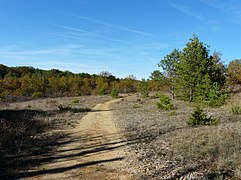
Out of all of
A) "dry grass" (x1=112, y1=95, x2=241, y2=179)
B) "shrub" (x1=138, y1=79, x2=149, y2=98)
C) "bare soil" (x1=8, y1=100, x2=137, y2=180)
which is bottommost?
"bare soil" (x1=8, y1=100, x2=137, y2=180)

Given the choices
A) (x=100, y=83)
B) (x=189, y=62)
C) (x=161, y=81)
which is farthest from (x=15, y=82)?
(x=189, y=62)

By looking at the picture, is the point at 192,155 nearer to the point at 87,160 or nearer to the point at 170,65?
the point at 87,160

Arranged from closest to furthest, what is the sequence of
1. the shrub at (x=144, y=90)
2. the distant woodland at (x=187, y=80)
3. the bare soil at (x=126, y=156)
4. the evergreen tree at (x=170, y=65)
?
the bare soil at (x=126, y=156)
the distant woodland at (x=187, y=80)
the evergreen tree at (x=170, y=65)
the shrub at (x=144, y=90)

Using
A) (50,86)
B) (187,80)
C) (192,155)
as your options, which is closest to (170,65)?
(187,80)

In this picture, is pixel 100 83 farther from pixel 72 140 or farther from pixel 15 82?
pixel 72 140

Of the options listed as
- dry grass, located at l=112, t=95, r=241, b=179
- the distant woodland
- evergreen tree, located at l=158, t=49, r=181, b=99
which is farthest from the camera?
evergreen tree, located at l=158, t=49, r=181, b=99

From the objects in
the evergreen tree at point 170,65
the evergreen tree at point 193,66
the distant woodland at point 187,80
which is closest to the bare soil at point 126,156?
the distant woodland at point 187,80

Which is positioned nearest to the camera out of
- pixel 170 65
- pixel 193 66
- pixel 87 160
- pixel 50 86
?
pixel 87 160

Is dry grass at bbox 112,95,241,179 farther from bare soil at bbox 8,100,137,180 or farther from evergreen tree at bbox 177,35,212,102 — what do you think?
evergreen tree at bbox 177,35,212,102

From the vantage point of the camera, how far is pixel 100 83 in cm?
8862

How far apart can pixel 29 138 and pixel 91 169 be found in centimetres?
564

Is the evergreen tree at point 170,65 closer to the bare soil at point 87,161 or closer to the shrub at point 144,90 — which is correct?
the shrub at point 144,90

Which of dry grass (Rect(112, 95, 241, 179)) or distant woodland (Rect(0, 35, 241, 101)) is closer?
A: dry grass (Rect(112, 95, 241, 179))

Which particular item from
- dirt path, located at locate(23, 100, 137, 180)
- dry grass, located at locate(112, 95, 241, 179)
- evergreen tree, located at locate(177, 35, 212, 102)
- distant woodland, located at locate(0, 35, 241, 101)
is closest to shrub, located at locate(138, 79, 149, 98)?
distant woodland, located at locate(0, 35, 241, 101)
